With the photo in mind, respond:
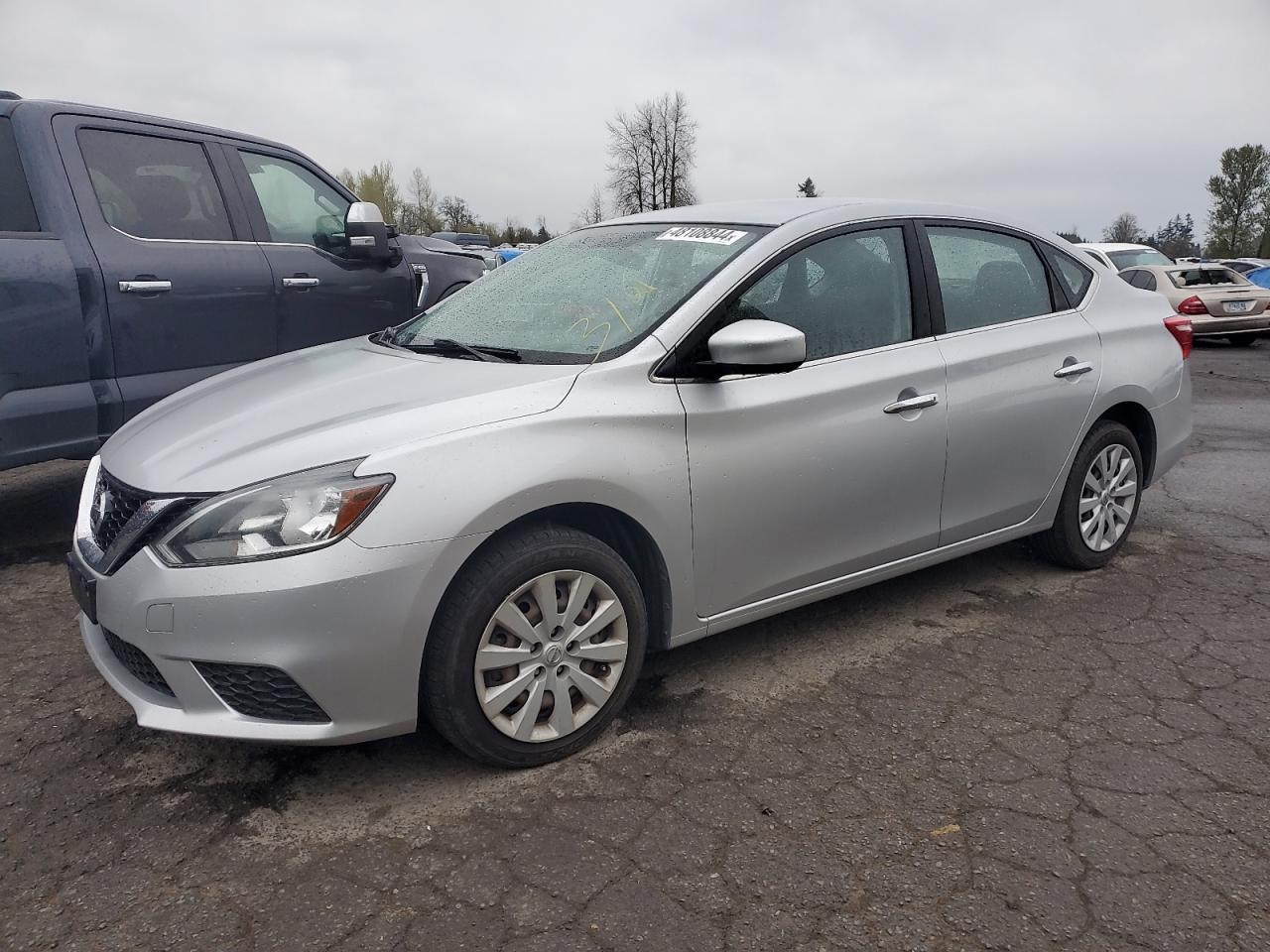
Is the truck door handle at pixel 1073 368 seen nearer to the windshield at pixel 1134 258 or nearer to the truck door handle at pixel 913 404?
the truck door handle at pixel 913 404

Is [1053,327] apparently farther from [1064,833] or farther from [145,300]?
[145,300]

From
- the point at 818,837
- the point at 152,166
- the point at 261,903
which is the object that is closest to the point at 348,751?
the point at 261,903

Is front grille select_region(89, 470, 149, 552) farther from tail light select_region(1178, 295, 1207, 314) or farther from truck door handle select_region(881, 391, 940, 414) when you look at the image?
tail light select_region(1178, 295, 1207, 314)

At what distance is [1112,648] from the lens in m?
3.55

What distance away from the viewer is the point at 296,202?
219 inches

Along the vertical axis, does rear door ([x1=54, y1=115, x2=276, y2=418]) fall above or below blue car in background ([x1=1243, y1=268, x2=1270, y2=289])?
above

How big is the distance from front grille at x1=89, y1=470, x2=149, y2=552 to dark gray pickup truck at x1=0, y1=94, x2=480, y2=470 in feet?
5.44

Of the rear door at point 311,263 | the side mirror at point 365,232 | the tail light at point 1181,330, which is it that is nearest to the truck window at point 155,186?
the rear door at point 311,263

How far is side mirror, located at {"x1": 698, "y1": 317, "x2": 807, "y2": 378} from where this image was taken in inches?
111

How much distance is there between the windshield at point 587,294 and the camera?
10.0 feet

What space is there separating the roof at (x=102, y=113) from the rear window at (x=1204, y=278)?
14456 mm

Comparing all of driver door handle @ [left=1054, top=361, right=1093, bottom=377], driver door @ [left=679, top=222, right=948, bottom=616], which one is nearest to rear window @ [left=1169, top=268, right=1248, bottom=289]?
driver door handle @ [left=1054, top=361, right=1093, bottom=377]

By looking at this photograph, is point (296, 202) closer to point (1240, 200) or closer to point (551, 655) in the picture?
point (551, 655)

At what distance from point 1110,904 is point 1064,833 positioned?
268 millimetres
